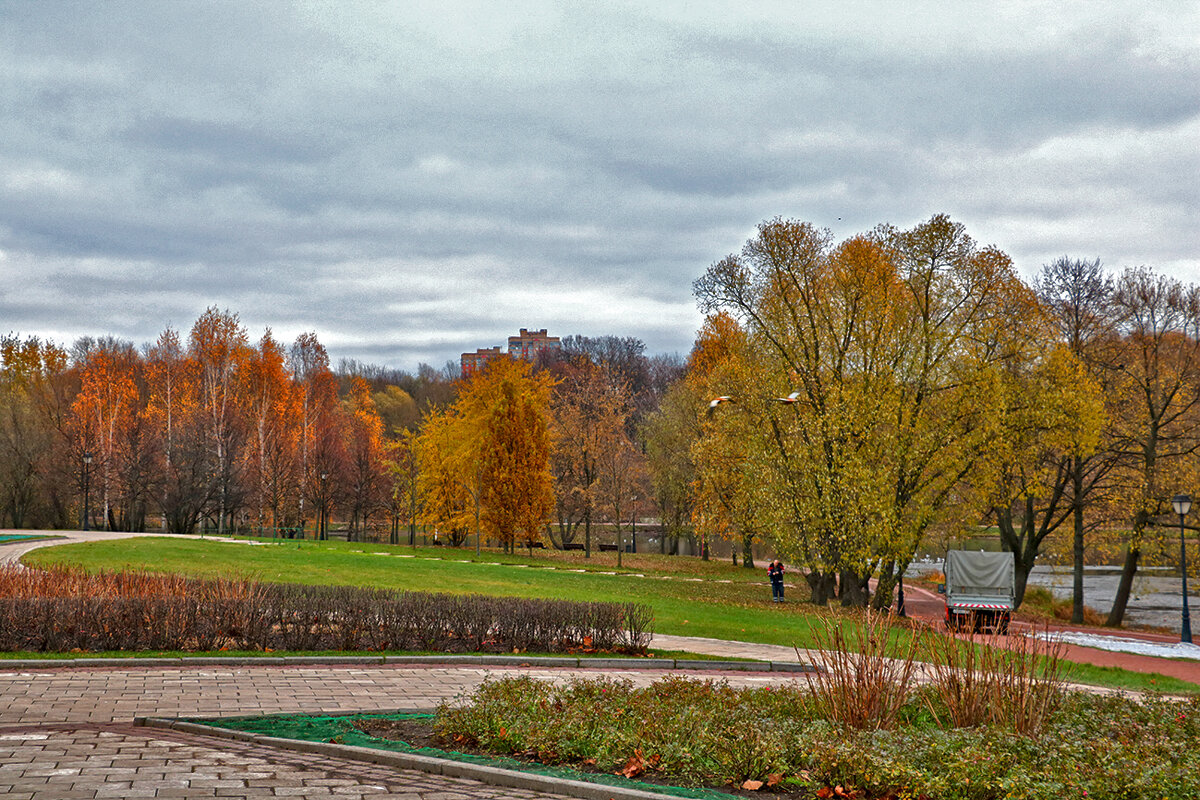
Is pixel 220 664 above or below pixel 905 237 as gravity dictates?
below

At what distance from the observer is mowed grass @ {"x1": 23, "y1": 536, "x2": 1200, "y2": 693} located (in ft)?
64.0

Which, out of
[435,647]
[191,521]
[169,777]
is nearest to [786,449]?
[435,647]

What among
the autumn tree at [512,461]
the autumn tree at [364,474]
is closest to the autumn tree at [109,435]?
the autumn tree at [364,474]

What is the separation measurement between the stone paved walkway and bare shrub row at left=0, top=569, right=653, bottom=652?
1.20 m

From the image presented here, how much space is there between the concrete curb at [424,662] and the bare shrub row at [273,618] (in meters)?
0.74

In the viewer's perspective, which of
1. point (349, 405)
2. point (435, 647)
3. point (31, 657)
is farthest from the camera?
point (349, 405)

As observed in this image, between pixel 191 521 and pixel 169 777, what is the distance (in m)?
54.6

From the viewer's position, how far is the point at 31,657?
39.5ft

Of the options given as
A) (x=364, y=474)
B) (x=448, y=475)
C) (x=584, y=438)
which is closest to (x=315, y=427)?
(x=364, y=474)

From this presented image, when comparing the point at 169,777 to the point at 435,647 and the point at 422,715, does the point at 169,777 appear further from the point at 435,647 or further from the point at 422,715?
the point at 435,647

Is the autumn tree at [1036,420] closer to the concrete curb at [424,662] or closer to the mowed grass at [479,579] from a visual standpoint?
the mowed grass at [479,579]

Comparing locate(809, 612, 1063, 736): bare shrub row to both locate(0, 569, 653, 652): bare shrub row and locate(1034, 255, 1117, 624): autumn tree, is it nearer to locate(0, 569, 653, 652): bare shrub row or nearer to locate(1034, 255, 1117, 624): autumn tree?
locate(0, 569, 653, 652): bare shrub row

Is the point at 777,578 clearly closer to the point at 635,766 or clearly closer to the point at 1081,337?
the point at 1081,337

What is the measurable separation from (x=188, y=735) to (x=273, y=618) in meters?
5.74
